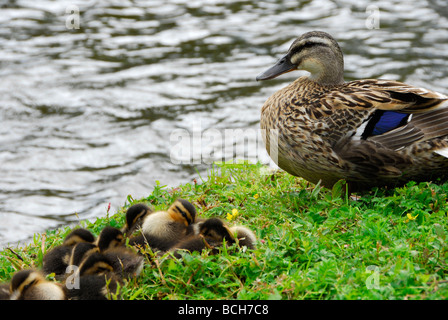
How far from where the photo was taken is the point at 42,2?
12078 mm

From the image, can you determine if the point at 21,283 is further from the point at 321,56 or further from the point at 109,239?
the point at 321,56

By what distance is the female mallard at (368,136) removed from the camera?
4.40 metres

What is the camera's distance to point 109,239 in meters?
3.61

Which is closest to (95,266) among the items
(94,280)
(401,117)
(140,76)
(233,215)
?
(94,280)

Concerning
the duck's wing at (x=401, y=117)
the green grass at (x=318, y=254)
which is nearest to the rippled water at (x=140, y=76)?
the green grass at (x=318, y=254)

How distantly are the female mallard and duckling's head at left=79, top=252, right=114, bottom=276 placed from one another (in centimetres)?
183

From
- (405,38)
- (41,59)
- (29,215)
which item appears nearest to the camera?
(29,215)

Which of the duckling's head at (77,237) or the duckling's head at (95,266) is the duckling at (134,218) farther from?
the duckling's head at (95,266)

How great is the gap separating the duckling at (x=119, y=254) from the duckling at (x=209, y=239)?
0.84ft

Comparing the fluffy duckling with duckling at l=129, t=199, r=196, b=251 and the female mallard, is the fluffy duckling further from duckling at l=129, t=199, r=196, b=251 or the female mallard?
the female mallard

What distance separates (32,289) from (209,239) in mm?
1081

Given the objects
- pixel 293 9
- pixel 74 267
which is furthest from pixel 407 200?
pixel 293 9

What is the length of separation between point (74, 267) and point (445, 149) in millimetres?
2759

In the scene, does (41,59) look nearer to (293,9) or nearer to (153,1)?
(153,1)
